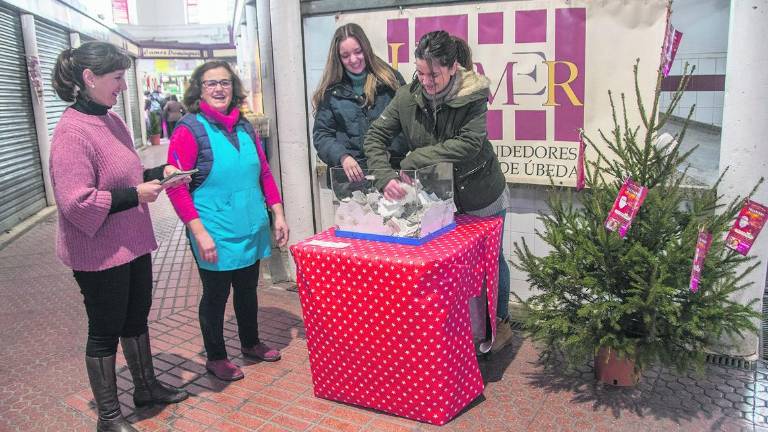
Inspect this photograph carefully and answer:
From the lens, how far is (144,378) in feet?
11.3

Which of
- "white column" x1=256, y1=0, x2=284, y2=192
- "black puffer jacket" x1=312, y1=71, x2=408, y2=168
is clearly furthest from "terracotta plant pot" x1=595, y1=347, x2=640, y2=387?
"white column" x1=256, y1=0, x2=284, y2=192

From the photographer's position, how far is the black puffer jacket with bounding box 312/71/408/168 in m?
3.76

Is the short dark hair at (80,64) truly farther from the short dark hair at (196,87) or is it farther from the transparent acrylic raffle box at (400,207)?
the transparent acrylic raffle box at (400,207)

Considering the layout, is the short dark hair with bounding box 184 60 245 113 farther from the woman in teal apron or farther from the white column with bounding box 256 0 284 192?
the white column with bounding box 256 0 284 192

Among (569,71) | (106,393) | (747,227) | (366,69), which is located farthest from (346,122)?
(747,227)

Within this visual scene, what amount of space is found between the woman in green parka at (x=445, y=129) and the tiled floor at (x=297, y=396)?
1.05 m

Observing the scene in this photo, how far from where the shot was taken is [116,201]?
284cm

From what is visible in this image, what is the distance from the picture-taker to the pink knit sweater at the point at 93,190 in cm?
276

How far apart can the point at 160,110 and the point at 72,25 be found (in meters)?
8.71

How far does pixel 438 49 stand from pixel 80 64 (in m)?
1.68

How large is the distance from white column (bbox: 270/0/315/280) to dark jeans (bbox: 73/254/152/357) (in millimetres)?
2123

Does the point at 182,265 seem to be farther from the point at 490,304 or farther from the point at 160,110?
the point at 160,110

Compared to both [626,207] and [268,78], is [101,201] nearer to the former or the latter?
[626,207]

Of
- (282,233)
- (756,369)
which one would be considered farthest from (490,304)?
(756,369)
